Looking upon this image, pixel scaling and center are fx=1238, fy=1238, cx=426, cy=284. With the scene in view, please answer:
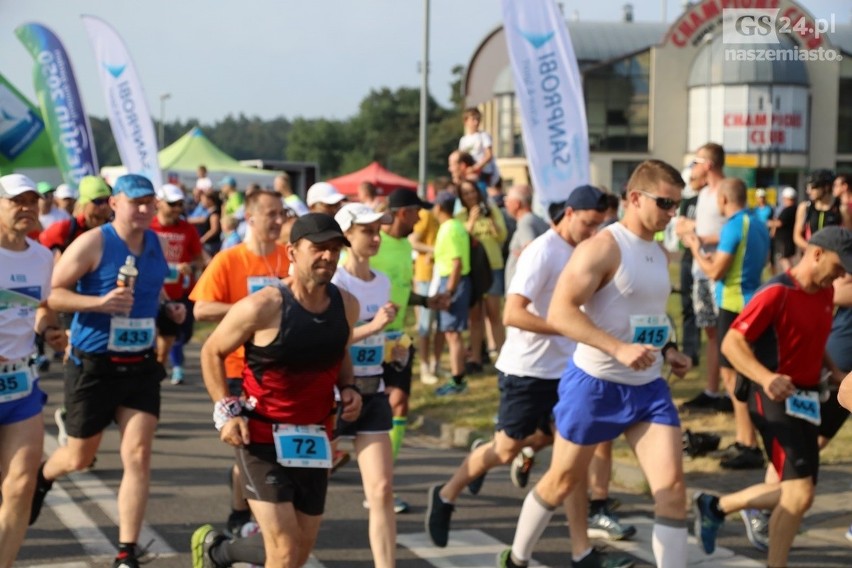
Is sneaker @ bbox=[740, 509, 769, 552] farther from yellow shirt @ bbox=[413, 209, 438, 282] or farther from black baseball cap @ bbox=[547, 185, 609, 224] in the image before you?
yellow shirt @ bbox=[413, 209, 438, 282]

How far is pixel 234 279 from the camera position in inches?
267

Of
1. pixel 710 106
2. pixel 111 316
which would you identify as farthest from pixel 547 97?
pixel 710 106

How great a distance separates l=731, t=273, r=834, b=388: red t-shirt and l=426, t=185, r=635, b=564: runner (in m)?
1.06

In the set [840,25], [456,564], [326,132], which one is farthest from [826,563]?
[326,132]

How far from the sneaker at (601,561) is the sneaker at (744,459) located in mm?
2386

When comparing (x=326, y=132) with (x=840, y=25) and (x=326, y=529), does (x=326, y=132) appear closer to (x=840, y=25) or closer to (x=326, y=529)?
(x=840, y=25)

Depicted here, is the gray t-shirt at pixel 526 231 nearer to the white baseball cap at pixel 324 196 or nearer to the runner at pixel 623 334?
the white baseball cap at pixel 324 196

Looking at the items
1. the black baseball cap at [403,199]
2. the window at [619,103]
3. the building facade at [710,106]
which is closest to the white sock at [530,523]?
the black baseball cap at [403,199]

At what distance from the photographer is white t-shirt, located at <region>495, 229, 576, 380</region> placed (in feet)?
22.2

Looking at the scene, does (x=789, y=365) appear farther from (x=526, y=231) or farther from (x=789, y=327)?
(x=526, y=231)

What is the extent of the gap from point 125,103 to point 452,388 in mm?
8659

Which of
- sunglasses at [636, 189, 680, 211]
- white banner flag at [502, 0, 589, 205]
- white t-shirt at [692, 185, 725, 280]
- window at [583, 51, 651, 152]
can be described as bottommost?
white t-shirt at [692, 185, 725, 280]

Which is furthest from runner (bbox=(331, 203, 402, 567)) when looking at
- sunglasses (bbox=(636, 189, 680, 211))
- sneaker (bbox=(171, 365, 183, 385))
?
sneaker (bbox=(171, 365, 183, 385))

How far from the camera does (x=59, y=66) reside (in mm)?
20312
